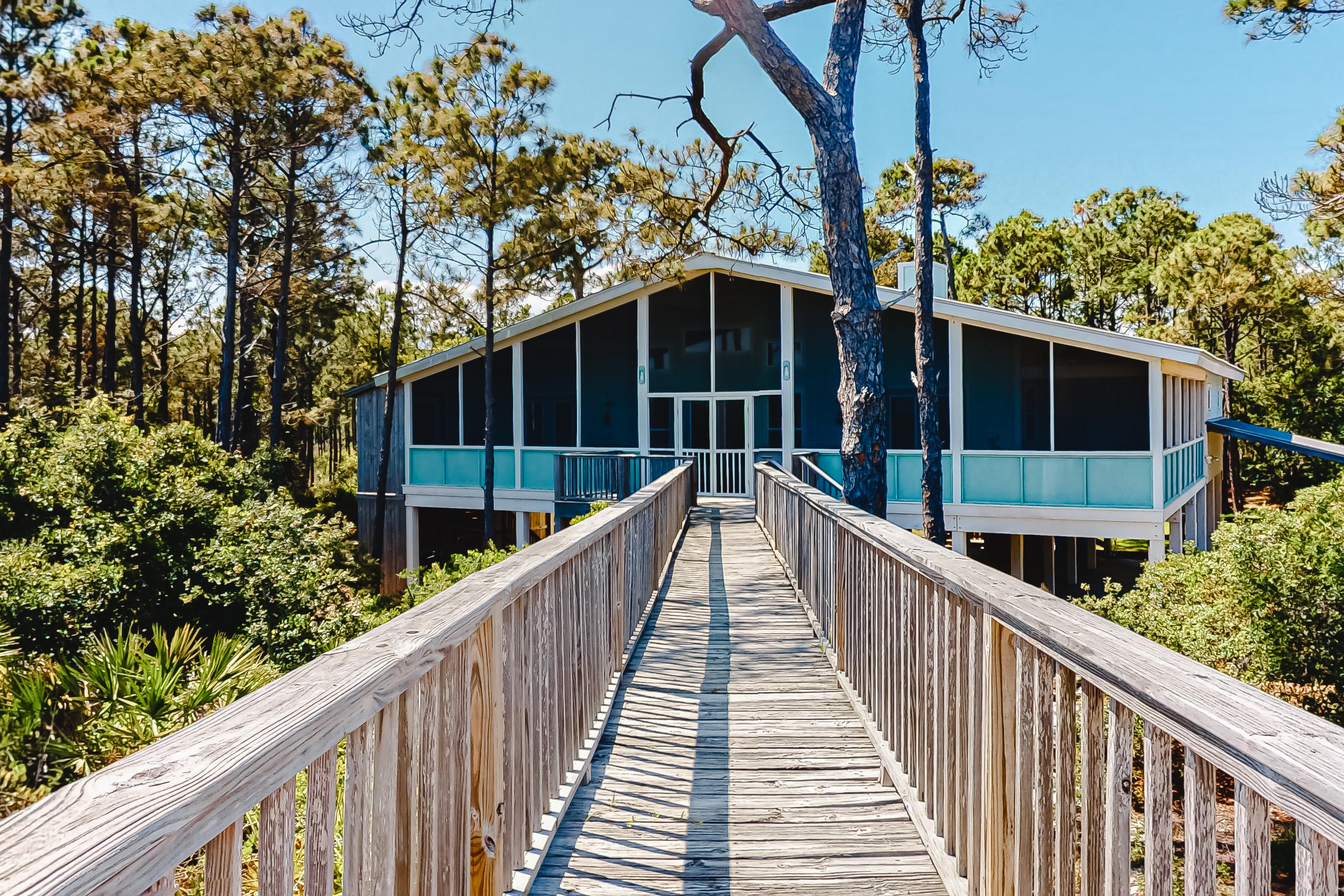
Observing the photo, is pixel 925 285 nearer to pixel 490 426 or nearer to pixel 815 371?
pixel 815 371

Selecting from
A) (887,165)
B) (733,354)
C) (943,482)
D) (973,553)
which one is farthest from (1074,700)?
(887,165)

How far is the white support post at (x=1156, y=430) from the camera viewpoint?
13320 mm

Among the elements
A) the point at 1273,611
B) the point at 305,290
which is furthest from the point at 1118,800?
the point at 305,290

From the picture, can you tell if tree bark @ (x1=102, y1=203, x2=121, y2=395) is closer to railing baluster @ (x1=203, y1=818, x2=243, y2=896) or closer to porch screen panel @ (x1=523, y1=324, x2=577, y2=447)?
porch screen panel @ (x1=523, y1=324, x2=577, y2=447)

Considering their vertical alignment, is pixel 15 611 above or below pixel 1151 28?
below

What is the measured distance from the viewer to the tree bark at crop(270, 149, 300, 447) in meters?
22.2

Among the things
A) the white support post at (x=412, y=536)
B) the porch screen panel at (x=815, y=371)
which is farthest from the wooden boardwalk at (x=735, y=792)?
the white support post at (x=412, y=536)

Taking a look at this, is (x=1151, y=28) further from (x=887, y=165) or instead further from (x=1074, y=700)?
(x=1074, y=700)

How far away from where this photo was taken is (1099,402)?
1434 centimetres

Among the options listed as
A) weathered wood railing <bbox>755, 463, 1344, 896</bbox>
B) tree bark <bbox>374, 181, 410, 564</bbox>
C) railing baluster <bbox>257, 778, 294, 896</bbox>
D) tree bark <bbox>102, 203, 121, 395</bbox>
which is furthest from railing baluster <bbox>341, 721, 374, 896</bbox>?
tree bark <bbox>102, 203, 121, 395</bbox>

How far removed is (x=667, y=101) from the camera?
10.6m

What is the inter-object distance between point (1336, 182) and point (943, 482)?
704 centimetres

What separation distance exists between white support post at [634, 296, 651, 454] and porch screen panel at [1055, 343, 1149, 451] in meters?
8.06

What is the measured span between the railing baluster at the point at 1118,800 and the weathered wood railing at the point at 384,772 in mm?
1365
